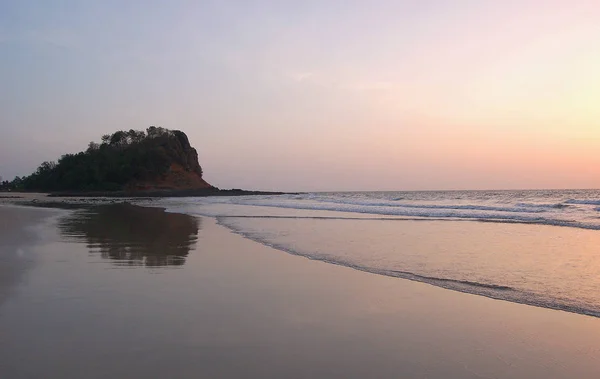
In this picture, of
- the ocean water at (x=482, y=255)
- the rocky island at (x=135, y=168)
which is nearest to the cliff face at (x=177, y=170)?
the rocky island at (x=135, y=168)

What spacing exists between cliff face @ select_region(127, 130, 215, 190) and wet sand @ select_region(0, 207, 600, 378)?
88.6 meters

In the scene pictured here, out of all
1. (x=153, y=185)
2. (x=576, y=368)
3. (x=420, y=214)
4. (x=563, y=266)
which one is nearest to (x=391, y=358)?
(x=576, y=368)

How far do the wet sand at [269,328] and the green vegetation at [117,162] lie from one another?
8926 centimetres

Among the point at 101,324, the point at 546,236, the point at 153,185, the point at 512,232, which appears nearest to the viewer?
the point at 101,324

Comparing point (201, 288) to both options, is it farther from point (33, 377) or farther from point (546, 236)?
point (546, 236)

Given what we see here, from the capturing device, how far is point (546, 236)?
1314 centimetres

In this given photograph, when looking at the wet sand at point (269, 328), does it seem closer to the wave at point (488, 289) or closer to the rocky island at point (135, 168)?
the wave at point (488, 289)

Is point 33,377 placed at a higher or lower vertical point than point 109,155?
lower

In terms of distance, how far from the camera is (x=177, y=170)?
97.6m

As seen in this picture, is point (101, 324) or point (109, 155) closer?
point (101, 324)

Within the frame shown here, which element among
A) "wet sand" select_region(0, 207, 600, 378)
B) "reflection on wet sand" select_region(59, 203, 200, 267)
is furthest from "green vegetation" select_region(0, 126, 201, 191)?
"wet sand" select_region(0, 207, 600, 378)

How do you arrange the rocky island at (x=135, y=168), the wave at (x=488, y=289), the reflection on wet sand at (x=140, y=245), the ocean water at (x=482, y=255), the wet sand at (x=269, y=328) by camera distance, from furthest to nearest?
the rocky island at (x=135, y=168) < the reflection on wet sand at (x=140, y=245) < the ocean water at (x=482, y=255) < the wave at (x=488, y=289) < the wet sand at (x=269, y=328)

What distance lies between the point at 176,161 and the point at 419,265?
9553 centimetres

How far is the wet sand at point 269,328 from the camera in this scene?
354 cm
